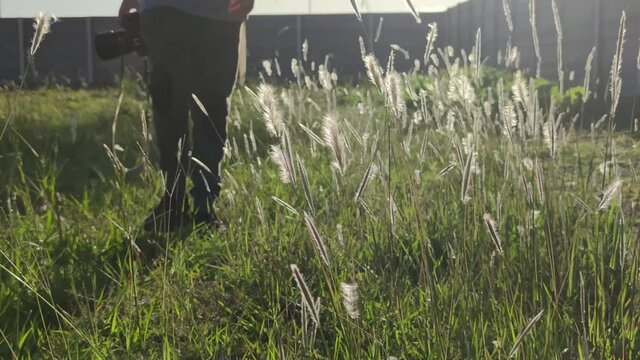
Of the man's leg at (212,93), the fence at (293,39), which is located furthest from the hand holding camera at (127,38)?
the fence at (293,39)

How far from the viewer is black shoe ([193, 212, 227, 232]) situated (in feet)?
9.06

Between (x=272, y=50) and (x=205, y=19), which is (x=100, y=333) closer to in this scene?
(x=205, y=19)

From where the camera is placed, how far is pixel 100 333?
177 cm

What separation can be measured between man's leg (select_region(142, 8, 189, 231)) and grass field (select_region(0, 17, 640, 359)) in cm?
18

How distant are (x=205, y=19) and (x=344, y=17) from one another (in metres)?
13.7

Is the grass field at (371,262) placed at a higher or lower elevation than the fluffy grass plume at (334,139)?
lower

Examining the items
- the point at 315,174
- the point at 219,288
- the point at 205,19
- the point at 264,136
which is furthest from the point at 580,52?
the point at 219,288

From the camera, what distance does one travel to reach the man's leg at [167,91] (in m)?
2.80

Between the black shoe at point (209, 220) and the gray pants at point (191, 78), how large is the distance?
0.9 inches

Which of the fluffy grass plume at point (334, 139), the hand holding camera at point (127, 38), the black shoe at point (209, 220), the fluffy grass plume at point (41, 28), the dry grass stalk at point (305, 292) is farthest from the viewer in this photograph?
the hand holding camera at point (127, 38)

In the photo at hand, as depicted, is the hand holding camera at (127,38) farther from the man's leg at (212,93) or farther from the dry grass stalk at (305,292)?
the dry grass stalk at (305,292)

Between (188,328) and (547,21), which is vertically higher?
(547,21)

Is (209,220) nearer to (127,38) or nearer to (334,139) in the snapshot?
(127,38)

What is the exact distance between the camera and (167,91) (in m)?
2.91
